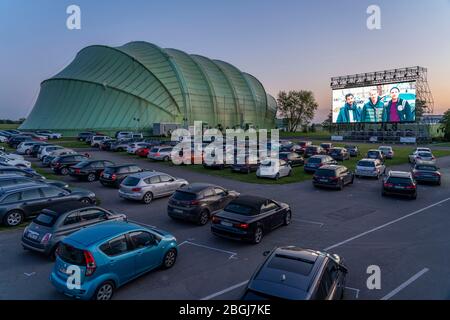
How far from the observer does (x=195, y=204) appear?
13367 mm

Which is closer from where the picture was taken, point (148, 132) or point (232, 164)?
point (232, 164)

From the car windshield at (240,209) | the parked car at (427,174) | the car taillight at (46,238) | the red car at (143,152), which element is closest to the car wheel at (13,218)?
the car taillight at (46,238)

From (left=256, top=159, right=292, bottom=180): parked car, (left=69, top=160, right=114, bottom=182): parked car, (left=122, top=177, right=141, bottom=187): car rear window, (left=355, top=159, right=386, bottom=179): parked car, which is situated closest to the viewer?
(left=122, top=177, right=141, bottom=187): car rear window

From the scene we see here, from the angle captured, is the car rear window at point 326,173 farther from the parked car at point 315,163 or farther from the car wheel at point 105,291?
the car wheel at point 105,291

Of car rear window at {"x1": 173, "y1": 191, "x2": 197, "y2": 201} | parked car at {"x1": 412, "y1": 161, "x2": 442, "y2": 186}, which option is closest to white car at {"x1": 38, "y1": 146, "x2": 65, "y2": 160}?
car rear window at {"x1": 173, "y1": 191, "x2": 197, "y2": 201}

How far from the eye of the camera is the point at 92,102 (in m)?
64.9

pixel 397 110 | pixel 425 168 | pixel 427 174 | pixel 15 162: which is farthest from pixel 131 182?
pixel 397 110

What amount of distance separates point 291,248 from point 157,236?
3822 mm

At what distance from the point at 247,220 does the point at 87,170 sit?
1558 centimetres

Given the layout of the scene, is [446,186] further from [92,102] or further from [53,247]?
[92,102]

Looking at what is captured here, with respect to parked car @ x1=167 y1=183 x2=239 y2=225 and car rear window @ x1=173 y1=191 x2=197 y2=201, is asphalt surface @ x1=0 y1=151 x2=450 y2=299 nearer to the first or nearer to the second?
parked car @ x1=167 y1=183 x2=239 y2=225

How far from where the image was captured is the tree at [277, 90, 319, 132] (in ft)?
362

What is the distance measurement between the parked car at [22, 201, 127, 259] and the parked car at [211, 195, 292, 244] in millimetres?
4436
